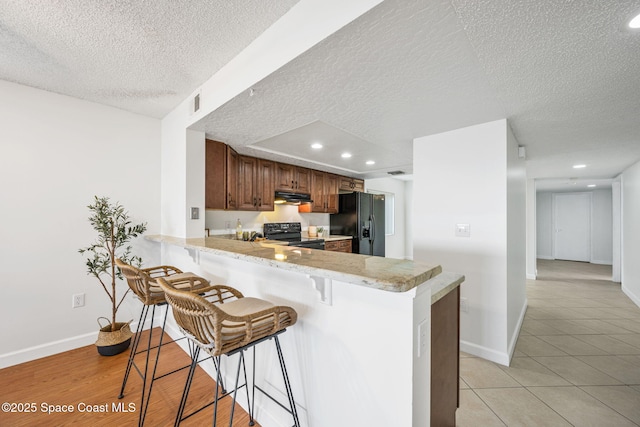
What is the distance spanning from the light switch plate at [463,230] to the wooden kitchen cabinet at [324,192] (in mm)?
2621

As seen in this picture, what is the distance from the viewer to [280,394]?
1.46 m

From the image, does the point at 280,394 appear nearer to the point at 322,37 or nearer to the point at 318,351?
the point at 318,351

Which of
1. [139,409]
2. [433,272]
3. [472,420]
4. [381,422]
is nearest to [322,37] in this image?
[433,272]

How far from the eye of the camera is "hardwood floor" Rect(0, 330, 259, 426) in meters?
1.62

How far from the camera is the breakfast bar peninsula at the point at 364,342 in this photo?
97 cm

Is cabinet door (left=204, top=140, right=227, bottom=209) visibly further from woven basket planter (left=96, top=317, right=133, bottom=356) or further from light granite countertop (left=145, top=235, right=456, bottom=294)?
light granite countertop (left=145, top=235, right=456, bottom=294)

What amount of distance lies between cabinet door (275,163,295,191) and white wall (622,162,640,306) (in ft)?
16.8

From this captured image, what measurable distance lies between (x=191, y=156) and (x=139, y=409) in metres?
2.04

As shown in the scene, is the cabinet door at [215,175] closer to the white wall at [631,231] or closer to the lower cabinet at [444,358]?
the lower cabinet at [444,358]

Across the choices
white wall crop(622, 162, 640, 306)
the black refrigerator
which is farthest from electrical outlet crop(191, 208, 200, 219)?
white wall crop(622, 162, 640, 306)

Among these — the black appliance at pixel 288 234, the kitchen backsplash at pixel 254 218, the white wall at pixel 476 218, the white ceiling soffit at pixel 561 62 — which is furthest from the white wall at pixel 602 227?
the black appliance at pixel 288 234

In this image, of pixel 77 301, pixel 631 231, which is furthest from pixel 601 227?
pixel 77 301

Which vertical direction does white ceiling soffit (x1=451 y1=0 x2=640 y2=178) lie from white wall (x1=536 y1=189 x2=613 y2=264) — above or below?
above

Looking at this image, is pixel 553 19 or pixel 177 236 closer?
pixel 553 19
